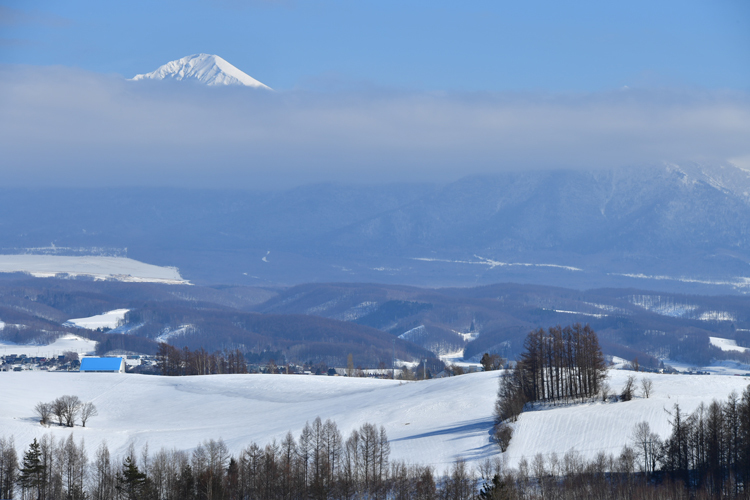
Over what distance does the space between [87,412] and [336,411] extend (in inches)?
1297

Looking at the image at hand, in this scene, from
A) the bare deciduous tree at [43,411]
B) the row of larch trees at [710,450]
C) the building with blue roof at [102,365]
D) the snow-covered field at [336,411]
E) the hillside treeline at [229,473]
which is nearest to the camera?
the row of larch trees at [710,450]

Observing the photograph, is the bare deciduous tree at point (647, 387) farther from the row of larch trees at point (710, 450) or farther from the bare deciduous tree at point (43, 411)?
the bare deciduous tree at point (43, 411)

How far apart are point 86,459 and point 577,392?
5354cm

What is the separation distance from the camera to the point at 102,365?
602 feet

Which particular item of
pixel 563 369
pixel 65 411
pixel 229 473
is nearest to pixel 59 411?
pixel 65 411

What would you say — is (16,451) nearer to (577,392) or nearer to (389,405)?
(389,405)

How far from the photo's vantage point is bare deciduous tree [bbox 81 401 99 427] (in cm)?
12557

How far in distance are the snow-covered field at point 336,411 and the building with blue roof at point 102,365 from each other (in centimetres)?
1832

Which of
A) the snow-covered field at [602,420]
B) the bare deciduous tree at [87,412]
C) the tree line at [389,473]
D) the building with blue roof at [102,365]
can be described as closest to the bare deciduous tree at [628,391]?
the snow-covered field at [602,420]

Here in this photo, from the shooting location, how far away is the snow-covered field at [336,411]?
321 ft

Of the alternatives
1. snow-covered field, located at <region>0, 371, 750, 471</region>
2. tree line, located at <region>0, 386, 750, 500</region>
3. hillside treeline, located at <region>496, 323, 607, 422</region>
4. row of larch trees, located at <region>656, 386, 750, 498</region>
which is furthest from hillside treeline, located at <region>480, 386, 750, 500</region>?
hillside treeline, located at <region>496, 323, 607, 422</region>

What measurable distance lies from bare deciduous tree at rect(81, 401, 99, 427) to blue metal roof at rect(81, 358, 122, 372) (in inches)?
1869

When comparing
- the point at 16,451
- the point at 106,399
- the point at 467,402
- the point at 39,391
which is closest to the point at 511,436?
the point at 467,402

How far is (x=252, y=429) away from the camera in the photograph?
385 ft
